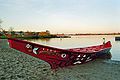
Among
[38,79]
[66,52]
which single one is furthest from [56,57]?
[38,79]

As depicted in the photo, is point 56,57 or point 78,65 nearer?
point 56,57

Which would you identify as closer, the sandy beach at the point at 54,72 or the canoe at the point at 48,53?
the canoe at the point at 48,53

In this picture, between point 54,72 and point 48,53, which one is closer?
point 48,53

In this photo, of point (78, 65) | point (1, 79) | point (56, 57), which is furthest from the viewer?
point (78, 65)

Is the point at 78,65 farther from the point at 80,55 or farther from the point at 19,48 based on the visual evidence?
the point at 19,48

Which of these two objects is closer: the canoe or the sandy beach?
the canoe

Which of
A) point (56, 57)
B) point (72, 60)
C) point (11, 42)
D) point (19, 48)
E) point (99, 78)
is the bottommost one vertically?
point (99, 78)

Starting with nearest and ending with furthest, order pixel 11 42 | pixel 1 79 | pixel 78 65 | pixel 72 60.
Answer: pixel 1 79 < pixel 11 42 < pixel 72 60 < pixel 78 65

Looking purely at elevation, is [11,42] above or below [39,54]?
above

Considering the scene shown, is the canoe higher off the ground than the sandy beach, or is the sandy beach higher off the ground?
the canoe

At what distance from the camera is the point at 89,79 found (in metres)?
4.74

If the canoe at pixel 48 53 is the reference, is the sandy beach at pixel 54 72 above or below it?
below

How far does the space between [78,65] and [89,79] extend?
228cm

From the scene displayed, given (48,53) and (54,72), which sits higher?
(48,53)
